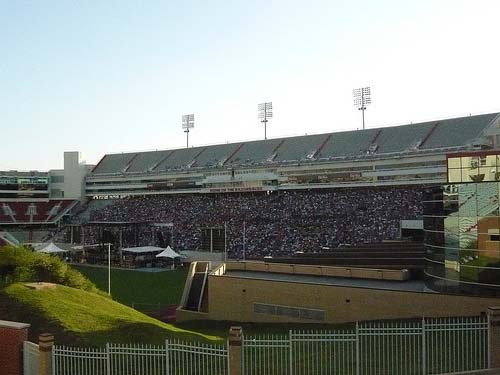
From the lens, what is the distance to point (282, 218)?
5775 centimetres

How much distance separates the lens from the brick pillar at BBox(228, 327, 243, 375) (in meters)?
10.7

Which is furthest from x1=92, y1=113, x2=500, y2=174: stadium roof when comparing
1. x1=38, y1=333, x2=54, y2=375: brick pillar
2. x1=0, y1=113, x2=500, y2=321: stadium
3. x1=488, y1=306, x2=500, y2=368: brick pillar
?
x1=38, y1=333, x2=54, y2=375: brick pillar

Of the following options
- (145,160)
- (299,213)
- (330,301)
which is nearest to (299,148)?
(299,213)

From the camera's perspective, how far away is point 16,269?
21.8 m

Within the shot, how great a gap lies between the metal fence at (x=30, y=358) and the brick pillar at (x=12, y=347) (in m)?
0.12

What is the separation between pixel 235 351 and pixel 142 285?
94.4 ft

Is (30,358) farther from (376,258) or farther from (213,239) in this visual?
(213,239)

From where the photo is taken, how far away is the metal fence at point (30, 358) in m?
11.7

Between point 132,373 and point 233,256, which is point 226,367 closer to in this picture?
point 132,373

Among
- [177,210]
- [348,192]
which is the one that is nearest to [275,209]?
[348,192]

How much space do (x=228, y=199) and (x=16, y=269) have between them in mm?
47001

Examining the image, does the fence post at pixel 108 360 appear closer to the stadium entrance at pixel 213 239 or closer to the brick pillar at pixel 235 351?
the brick pillar at pixel 235 351

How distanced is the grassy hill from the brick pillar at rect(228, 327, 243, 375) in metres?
3.93

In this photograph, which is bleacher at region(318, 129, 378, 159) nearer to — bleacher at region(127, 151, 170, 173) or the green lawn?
the green lawn
